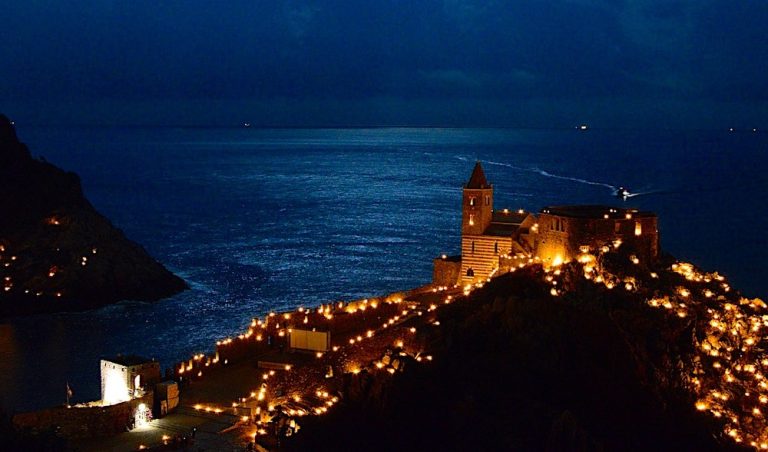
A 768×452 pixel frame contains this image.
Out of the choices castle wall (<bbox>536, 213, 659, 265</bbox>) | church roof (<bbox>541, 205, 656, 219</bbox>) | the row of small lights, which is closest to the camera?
the row of small lights

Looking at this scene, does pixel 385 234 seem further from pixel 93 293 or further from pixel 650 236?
pixel 650 236

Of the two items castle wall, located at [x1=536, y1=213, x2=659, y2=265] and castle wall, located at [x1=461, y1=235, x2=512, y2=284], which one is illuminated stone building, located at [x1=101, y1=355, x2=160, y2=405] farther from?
castle wall, located at [x1=461, y1=235, x2=512, y2=284]

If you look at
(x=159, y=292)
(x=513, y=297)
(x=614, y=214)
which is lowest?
(x=159, y=292)

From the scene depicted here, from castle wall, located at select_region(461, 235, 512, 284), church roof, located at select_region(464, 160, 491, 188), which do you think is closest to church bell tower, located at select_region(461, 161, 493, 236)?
church roof, located at select_region(464, 160, 491, 188)

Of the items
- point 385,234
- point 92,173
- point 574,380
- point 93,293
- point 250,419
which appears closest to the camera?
point 250,419

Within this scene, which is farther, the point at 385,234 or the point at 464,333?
the point at 385,234

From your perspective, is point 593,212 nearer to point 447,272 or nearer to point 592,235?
point 592,235

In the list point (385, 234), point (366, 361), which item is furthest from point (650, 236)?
point (385, 234)
